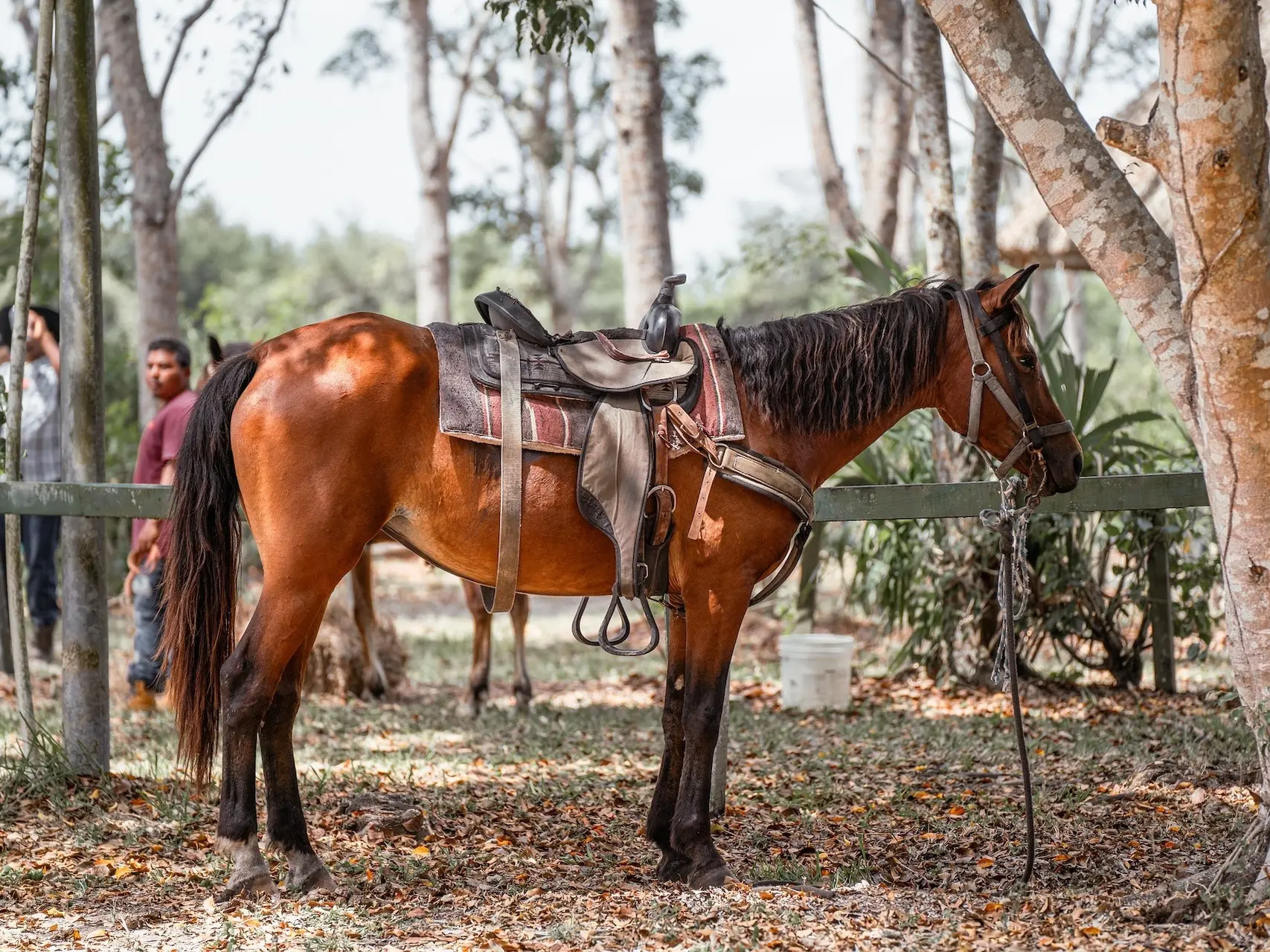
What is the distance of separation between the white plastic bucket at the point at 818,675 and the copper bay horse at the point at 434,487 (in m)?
2.64

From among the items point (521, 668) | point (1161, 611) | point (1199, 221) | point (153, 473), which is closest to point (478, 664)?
point (521, 668)

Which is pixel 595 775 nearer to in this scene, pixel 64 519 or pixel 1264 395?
pixel 64 519

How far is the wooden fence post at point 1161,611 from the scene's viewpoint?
19.9 ft

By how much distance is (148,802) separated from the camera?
4.17 metres

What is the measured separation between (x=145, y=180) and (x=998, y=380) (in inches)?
298

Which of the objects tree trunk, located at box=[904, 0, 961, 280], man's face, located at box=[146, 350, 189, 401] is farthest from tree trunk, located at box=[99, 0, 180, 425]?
tree trunk, located at box=[904, 0, 961, 280]

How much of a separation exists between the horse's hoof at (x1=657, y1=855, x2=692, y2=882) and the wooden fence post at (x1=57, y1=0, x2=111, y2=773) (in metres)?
2.32

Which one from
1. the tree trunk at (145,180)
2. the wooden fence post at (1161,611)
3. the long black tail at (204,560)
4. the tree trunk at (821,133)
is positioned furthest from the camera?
the tree trunk at (821,133)

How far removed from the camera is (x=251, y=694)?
3238mm

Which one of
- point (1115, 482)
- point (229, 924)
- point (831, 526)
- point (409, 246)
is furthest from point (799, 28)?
point (409, 246)

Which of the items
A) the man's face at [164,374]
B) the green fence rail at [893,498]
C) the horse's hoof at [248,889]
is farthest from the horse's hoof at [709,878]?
the man's face at [164,374]

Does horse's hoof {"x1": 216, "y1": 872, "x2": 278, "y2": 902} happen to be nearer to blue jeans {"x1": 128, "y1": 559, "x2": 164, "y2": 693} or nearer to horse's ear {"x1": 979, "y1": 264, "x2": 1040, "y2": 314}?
horse's ear {"x1": 979, "y1": 264, "x2": 1040, "y2": 314}

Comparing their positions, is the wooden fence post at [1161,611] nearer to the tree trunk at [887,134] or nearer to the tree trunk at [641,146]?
the tree trunk at [641,146]

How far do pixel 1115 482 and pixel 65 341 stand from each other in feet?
13.0
